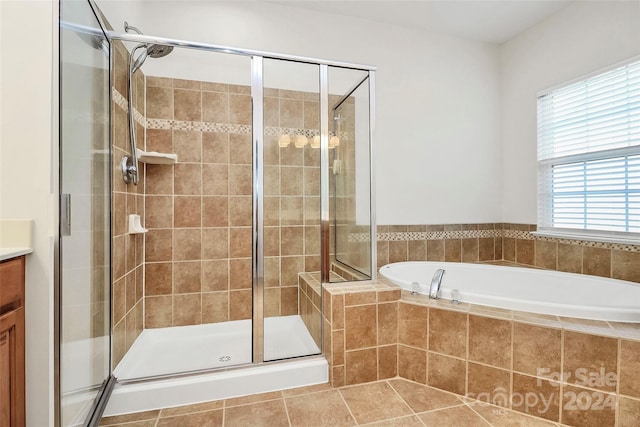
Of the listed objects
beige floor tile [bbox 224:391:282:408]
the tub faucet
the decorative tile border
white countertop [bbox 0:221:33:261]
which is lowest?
beige floor tile [bbox 224:391:282:408]

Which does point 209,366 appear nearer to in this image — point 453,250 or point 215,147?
point 215,147

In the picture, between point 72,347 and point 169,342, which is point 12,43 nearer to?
point 72,347

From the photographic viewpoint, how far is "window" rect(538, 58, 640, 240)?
1.98 metres

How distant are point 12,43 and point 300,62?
127cm

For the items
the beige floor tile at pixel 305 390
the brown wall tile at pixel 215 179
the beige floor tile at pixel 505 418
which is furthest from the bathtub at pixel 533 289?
the brown wall tile at pixel 215 179

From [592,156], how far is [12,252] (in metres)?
3.30

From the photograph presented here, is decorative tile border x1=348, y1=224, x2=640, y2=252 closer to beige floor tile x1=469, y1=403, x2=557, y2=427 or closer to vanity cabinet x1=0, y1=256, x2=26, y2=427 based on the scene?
beige floor tile x1=469, y1=403, x2=557, y2=427

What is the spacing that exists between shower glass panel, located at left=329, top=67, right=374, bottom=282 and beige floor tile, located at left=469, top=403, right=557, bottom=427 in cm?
89

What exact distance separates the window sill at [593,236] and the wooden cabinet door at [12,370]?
3.17 m

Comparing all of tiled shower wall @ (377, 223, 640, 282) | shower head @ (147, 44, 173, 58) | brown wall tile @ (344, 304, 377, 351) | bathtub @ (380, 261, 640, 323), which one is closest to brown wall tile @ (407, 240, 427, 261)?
tiled shower wall @ (377, 223, 640, 282)

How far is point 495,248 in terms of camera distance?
2.83 meters

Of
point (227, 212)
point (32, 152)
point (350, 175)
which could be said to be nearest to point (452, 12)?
point (350, 175)

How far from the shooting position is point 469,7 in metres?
2.35

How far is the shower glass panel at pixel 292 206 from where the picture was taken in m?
1.80
